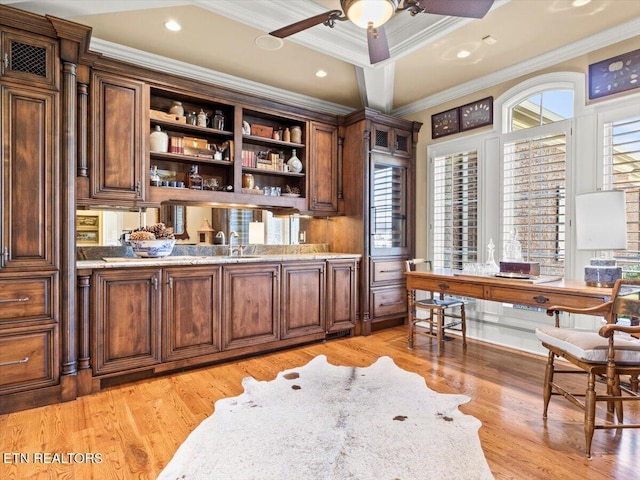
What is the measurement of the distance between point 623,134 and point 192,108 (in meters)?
4.02

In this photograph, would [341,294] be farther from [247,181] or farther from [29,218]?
[29,218]

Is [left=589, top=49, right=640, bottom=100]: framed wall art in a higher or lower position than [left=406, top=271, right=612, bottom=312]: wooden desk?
higher

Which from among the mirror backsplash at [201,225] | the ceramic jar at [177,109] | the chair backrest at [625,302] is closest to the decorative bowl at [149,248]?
the mirror backsplash at [201,225]

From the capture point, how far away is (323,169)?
174 inches

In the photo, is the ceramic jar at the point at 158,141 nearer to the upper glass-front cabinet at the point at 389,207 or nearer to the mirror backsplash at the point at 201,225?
the mirror backsplash at the point at 201,225

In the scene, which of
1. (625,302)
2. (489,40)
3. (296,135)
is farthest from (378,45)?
(625,302)

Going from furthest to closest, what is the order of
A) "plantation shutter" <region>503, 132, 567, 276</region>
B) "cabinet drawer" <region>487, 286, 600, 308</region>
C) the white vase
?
the white vase, "plantation shutter" <region>503, 132, 567, 276</region>, "cabinet drawer" <region>487, 286, 600, 308</region>

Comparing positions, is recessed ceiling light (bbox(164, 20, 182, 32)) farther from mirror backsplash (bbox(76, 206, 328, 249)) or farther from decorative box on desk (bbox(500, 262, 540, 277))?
decorative box on desk (bbox(500, 262, 540, 277))

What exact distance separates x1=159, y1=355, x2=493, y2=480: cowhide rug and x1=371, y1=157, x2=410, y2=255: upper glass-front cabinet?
6.45 feet

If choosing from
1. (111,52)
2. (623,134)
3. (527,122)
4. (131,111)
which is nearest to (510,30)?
(527,122)

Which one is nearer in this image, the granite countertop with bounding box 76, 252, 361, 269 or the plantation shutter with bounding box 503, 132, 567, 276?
the granite countertop with bounding box 76, 252, 361, 269

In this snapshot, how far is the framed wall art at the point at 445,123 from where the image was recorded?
442cm

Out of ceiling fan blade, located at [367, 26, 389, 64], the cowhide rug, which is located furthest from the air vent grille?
the cowhide rug

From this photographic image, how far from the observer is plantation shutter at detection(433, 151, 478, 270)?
14.0ft
